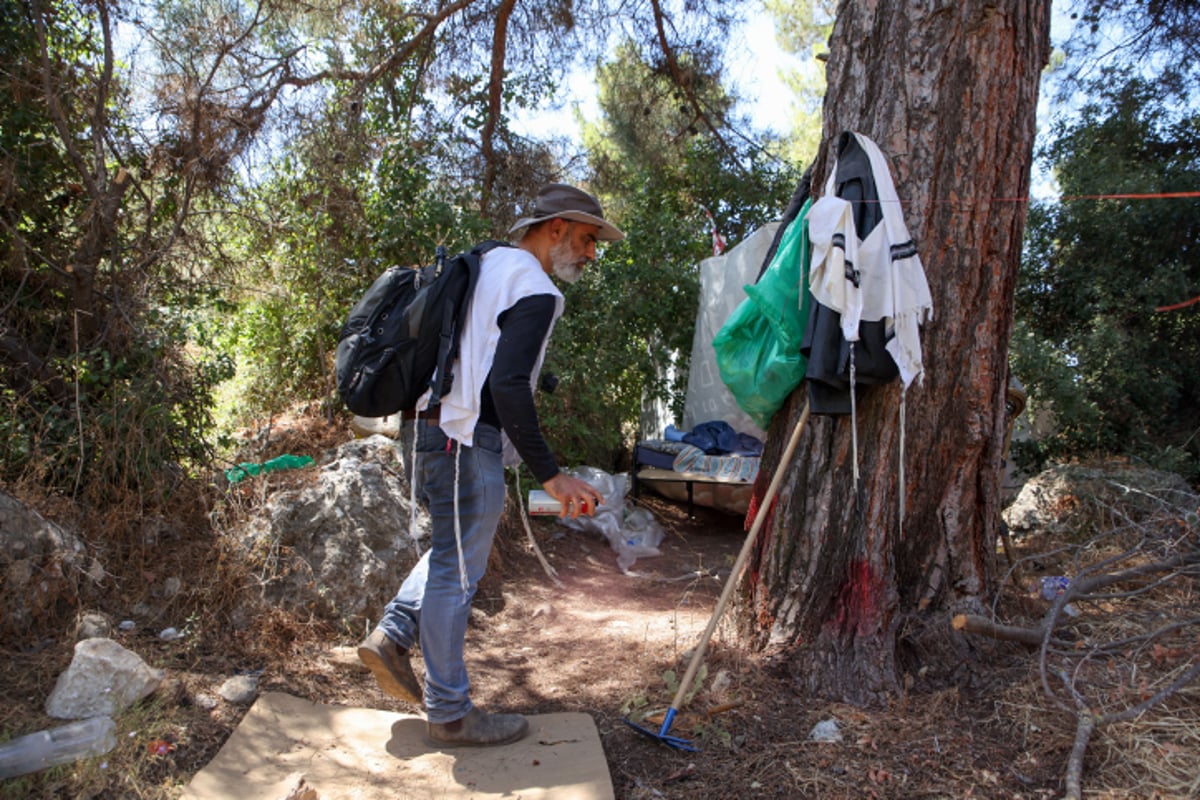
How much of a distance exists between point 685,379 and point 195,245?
3984 millimetres

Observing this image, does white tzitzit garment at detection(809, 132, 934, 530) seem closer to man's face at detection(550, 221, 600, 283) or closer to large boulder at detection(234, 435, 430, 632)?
man's face at detection(550, 221, 600, 283)

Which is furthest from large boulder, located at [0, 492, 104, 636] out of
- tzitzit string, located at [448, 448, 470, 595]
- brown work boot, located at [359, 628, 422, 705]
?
tzitzit string, located at [448, 448, 470, 595]

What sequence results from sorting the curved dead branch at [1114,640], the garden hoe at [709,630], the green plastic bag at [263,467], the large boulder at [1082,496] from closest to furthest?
1. the curved dead branch at [1114,640]
2. the garden hoe at [709,630]
3. the green plastic bag at [263,467]
4. the large boulder at [1082,496]

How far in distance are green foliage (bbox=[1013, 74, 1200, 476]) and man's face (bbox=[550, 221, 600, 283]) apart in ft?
15.9

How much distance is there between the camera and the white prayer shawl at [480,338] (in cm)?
251

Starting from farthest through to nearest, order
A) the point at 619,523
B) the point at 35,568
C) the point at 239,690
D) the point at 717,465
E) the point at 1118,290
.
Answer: the point at 1118,290
the point at 717,465
the point at 619,523
the point at 35,568
the point at 239,690

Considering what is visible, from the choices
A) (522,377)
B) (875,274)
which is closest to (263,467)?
(522,377)

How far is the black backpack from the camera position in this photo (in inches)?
99.7

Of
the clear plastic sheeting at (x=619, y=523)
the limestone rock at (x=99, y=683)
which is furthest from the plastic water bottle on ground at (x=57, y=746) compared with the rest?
the clear plastic sheeting at (x=619, y=523)

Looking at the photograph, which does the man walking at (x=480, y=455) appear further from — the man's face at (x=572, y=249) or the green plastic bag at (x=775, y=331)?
the green plastic bag at (x=775, y=331)

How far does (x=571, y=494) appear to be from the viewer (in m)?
2.52

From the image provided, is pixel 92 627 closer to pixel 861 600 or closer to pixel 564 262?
pixel 564 262

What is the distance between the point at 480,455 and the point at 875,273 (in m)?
1.36

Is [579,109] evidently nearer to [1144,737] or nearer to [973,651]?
[973,651]
